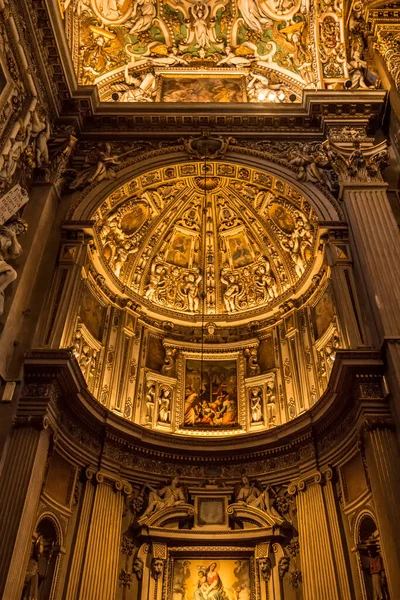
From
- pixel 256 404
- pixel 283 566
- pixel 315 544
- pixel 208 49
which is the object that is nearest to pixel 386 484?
pixel 315 544

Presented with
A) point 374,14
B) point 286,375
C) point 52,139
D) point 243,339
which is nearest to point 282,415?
point 286,375

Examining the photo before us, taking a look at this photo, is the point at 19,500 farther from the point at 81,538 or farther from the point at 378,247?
the point at 378,247

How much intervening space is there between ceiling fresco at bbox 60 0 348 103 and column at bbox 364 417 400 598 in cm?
987

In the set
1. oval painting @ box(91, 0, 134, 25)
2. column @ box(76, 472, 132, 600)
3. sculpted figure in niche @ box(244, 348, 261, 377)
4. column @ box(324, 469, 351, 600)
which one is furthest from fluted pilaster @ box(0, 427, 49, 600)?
oval painting @ box(91, 0, 134, 25)

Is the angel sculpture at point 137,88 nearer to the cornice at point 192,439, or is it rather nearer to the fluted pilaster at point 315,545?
the cornice at point 192,439

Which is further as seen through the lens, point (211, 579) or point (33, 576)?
point (211, 579)

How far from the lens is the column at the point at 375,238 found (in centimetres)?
934

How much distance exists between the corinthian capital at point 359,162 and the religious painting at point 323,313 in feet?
8.69

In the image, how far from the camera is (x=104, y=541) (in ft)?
33.4

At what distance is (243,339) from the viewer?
47.3 feet

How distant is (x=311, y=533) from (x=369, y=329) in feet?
13.2

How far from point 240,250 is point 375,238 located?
15.9 ft

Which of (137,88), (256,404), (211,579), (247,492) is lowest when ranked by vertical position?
(211,579)

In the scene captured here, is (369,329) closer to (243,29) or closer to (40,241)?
(40,241)
